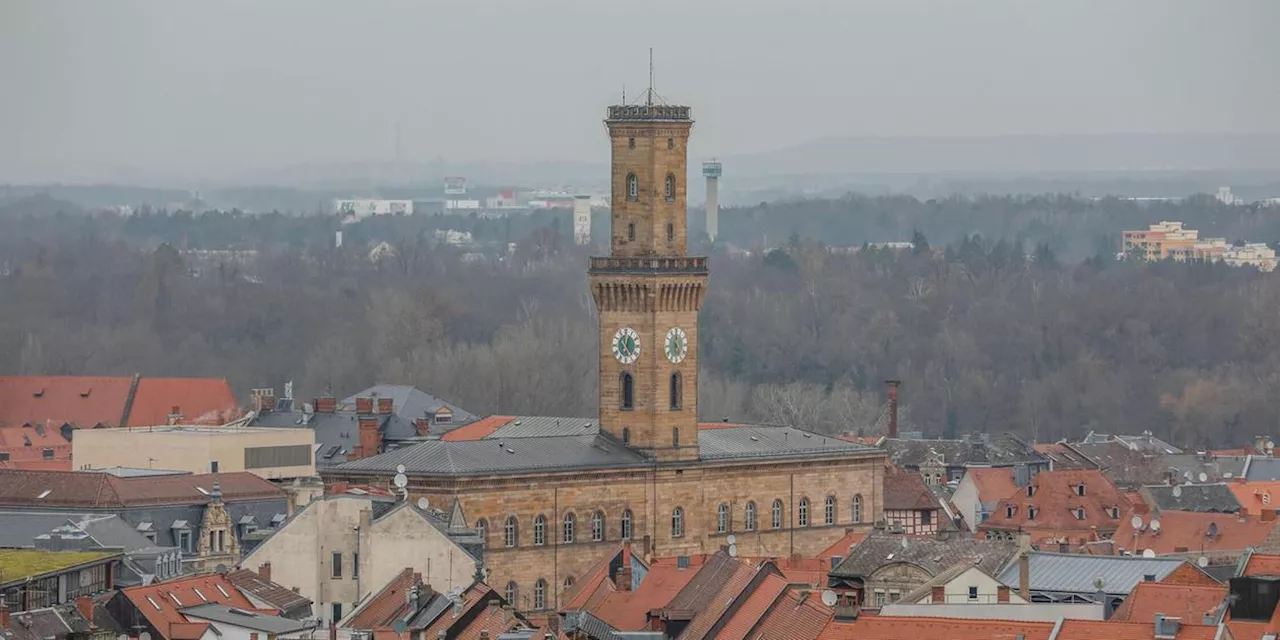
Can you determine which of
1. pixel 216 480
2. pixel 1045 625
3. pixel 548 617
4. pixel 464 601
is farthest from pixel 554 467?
pixel 1045 625

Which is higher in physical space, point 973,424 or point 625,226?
point 625,226

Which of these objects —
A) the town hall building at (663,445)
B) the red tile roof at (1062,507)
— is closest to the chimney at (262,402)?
the town hall building at (663,445)

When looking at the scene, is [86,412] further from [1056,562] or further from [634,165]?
[1056,562]

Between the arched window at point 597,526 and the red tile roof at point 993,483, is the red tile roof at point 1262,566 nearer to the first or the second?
the arched window at point 597,526

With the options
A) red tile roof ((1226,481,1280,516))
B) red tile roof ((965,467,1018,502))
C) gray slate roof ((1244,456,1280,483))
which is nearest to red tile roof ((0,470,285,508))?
red tile roof ((1226,481,1280,516))

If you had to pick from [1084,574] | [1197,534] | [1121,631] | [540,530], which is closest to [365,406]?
[540,530]

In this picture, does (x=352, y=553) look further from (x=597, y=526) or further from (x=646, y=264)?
(x=646, y=264)

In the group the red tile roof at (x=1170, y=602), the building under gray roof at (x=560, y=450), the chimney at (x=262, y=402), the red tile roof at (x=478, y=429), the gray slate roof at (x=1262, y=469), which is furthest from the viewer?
the chimney at (x=262, y=402)
